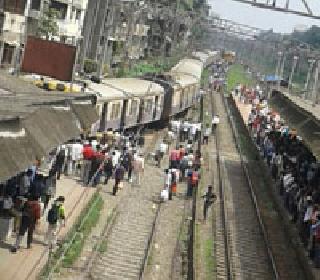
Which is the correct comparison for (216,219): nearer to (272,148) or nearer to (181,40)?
(272,148)

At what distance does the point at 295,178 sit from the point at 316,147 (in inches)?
140

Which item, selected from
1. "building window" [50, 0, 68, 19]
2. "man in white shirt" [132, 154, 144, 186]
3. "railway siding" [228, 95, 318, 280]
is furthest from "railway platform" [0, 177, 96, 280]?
"building window" [50, 0, 68, 19]

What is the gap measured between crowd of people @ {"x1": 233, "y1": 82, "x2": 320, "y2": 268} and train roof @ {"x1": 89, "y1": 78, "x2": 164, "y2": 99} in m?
6.38

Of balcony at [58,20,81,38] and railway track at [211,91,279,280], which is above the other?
balcony at [58,20,81,38]

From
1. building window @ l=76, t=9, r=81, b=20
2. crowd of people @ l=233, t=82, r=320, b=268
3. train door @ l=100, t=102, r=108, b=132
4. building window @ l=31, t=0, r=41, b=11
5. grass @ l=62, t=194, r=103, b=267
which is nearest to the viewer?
grass @ l=62, t=194, r=103, b=267

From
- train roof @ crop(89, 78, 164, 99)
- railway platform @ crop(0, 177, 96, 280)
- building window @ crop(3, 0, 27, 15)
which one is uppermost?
building window @ crop(3, 0, 27, 15)

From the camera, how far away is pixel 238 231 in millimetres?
22734

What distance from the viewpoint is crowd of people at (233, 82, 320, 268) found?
1947 cm

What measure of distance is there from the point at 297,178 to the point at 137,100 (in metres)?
10.9

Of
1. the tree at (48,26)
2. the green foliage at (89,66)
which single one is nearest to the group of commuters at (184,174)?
the tree at (48,26)

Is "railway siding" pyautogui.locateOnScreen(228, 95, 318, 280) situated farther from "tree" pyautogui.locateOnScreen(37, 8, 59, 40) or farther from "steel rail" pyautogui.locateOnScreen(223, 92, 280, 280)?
"tree" pyautogui.locateOnScreen(37, 8, 59, 40)

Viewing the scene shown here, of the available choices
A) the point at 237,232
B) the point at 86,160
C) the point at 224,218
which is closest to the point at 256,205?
the point at 224,218

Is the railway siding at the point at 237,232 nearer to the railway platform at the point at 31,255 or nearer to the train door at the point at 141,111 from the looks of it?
the railway platform at the point at 31,255

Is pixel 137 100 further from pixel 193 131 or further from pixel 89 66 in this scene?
pixel 89 66
